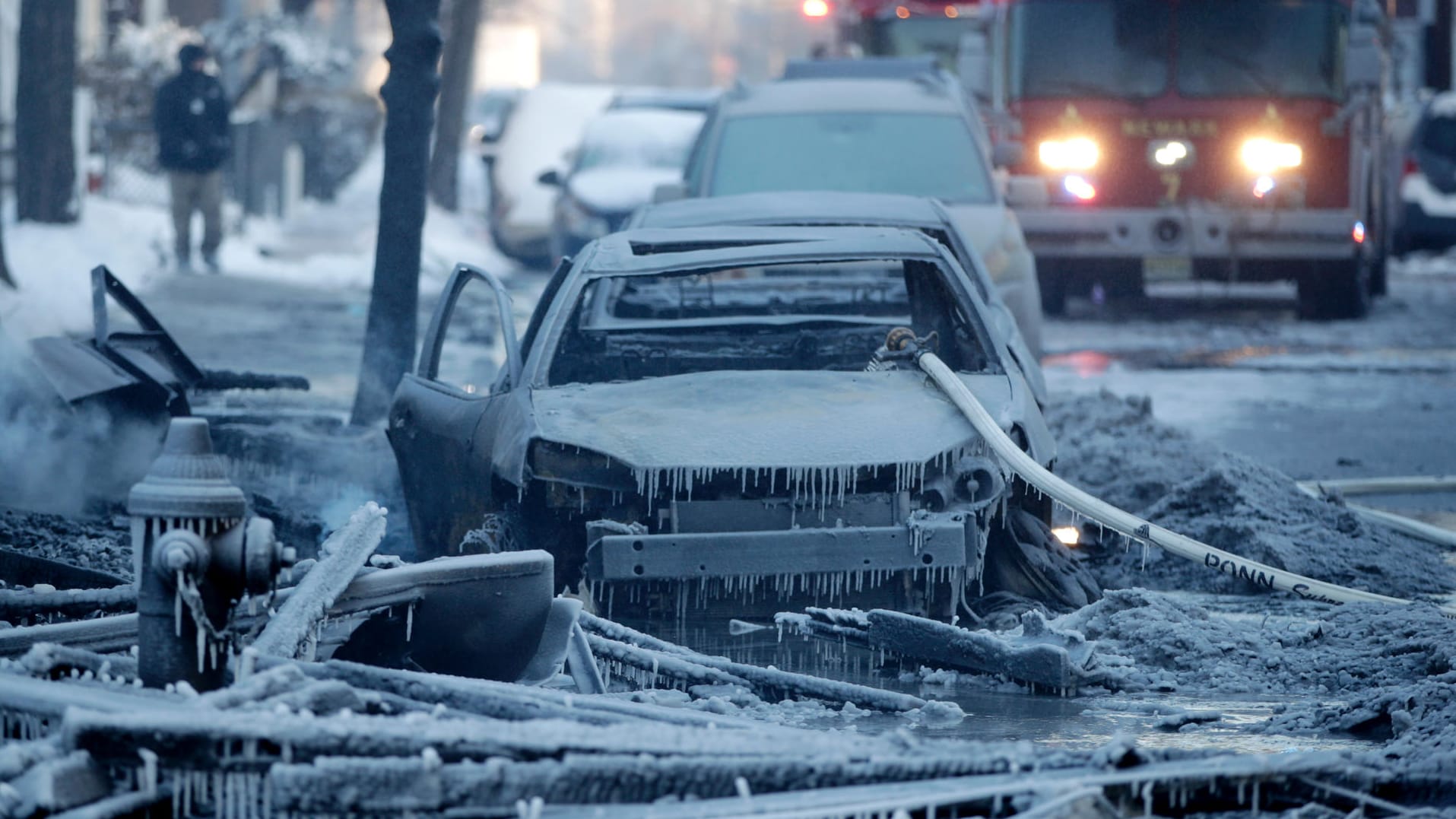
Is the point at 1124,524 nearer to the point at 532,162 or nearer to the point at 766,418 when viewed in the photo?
the point at 766,418

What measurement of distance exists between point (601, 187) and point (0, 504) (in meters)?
13.0

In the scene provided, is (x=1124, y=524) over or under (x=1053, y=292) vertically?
under

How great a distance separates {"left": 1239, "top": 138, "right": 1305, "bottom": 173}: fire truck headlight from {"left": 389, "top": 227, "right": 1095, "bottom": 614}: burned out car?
10.0 metres

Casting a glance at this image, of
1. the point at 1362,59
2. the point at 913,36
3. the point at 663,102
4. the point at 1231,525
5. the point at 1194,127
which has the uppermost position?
the point at 913,36

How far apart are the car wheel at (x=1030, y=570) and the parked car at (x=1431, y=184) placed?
19297 millimetres

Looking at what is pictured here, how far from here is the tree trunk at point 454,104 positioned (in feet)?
100

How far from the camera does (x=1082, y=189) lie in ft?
57.7

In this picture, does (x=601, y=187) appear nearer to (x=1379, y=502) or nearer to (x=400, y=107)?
(x=400, y=107)

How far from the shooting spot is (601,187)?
2031cm

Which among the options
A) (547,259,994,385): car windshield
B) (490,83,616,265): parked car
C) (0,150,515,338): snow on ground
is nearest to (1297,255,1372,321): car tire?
(0,150,515,338): snow on ground

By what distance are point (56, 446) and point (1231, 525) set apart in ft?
14.4

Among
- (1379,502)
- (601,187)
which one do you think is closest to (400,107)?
(1379,502)

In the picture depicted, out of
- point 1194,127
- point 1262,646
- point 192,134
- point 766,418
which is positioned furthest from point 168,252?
point 1262,646

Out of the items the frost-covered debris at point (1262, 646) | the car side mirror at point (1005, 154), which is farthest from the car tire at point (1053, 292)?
the frost-covered debris at point (1262, 646)
